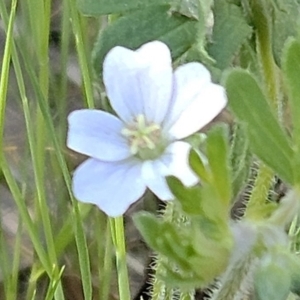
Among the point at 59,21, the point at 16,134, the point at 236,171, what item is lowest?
the point at 16,134

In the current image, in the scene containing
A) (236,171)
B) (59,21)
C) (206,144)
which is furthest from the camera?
(59,21)

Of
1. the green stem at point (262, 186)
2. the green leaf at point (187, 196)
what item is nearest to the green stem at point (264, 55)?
the green stem at point (262, 186)

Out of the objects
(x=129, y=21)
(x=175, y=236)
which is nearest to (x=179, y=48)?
(x=129, y=21)

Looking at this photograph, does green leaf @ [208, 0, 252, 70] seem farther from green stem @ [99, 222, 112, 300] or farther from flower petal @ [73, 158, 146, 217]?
green stem @ [99, 222, 112, 300]

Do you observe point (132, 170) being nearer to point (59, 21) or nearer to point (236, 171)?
point (236, 171)

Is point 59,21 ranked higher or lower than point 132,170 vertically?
lower

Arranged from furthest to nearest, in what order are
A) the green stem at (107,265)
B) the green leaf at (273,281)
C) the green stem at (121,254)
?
the green stem at (107,265) → the green stem at (121,254) → the green leaf at (273,281)

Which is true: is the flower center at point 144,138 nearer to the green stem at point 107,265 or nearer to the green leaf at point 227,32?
the green leaf at point 227,32

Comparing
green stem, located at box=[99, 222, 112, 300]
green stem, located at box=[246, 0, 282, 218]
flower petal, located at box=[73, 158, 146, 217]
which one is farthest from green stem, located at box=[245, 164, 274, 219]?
green stem, located at box=[99, 222, 112, 300]
